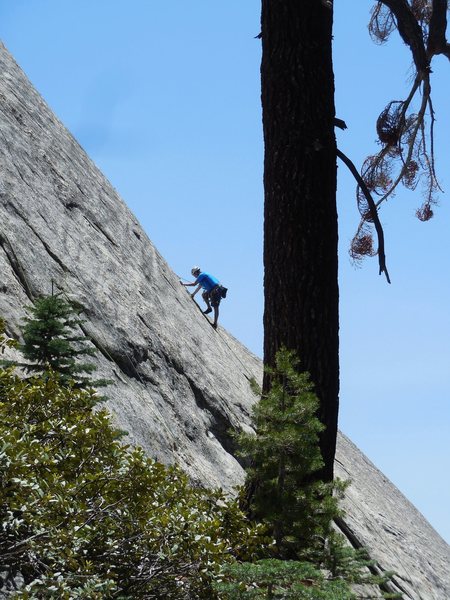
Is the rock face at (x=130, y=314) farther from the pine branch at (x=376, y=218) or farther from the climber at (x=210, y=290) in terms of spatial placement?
the pine branch at (x=376, y=218)

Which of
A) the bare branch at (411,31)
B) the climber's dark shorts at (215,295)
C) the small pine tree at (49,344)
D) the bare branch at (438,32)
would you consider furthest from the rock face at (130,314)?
the bare branch at (438,32)

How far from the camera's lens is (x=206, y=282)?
59.8 feet

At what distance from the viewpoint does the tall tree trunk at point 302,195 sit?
32.5 feet

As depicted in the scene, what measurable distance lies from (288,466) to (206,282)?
383 inches

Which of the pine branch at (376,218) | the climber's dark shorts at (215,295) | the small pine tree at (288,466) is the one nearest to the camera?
the small pine tree at (288,466)

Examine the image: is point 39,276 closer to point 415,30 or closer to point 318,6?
point 318,6

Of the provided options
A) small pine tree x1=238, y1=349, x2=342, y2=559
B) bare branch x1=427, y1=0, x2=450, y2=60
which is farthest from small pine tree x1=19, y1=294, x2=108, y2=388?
bare branch x1=427, y1=0, x2=450, y2=60

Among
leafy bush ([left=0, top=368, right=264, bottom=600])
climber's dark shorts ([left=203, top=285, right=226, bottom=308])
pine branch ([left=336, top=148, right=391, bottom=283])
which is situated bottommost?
leafy bush ([left=0, top=368, right=264, bottom=600])

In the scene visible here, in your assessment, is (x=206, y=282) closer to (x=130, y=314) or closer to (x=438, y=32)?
(x=130, y=314)

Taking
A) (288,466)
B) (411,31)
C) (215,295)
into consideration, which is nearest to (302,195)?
(288,466)

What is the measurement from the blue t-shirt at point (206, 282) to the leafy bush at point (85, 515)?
10689mm

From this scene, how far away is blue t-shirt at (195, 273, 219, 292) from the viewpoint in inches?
716

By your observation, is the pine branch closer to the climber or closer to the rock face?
the rock face

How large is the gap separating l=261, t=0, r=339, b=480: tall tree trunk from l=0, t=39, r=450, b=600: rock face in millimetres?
2150
